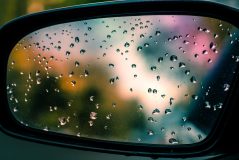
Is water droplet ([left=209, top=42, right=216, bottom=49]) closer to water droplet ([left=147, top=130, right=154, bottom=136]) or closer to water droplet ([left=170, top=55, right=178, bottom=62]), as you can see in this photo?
water droplet ([left=170, top=55, right=178, bottom=62])

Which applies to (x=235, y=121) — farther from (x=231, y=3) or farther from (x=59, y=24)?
(x=59, y=24)

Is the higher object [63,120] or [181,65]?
[181,65]

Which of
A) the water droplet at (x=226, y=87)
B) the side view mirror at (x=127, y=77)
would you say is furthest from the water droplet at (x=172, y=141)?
the water droplet at (x=226, y=87)

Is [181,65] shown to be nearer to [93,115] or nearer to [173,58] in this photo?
[173,58]

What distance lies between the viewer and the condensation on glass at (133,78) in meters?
0.99

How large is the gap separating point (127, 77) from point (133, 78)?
0.06 feet

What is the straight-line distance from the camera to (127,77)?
3.50 feet

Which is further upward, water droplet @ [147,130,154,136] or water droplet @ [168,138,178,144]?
water droplet @ [168,138,178,144]

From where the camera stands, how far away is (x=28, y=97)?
1203mm

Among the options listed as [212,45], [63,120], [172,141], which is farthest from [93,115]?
[212,45]

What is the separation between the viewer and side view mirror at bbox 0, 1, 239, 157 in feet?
3.13

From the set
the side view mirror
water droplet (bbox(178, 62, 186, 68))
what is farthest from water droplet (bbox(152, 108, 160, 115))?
→ water droplet (bbox(178, 62, 186, 68))

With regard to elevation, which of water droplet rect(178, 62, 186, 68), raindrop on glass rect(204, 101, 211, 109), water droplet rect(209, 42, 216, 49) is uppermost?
water droplet rect(209, 42, 216, 49)

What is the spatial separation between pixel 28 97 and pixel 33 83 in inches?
1.5
